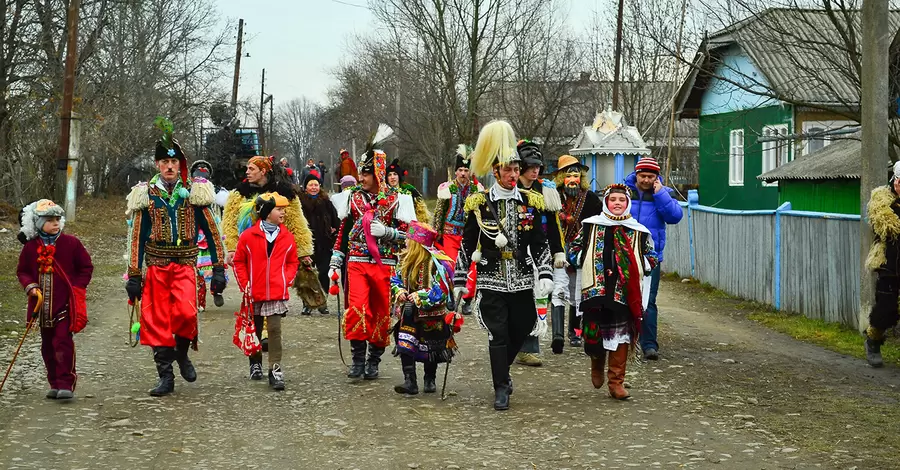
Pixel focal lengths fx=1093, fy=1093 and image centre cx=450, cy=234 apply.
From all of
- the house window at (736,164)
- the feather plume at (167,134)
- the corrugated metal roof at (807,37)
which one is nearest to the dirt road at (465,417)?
the feather plume at (167,134)

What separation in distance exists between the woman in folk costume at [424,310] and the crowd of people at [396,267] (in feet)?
0.04

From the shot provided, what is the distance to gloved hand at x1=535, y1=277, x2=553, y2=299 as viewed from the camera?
818 centimetres

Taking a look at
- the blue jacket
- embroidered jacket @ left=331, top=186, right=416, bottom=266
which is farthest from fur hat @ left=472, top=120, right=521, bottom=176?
the blue jacket

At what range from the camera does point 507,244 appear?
8156 mm

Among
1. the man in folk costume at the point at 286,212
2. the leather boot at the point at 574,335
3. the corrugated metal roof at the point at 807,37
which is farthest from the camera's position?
the corrugated metal roof at the point at 807,37

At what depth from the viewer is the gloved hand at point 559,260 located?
8.25m

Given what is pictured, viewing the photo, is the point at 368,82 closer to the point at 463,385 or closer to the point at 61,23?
the point at 61,23

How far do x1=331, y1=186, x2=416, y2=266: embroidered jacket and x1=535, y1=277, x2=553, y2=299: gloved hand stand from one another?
1443 millimetres

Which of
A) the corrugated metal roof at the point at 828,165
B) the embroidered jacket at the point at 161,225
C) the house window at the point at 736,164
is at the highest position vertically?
the house window at the point at 736,164

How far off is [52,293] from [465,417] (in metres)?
3.23

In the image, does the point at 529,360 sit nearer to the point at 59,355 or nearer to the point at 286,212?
the point at 286,212

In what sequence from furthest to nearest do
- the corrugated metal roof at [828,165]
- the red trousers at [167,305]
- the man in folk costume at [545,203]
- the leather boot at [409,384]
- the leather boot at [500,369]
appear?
the corrugated metal roof at [828,165] < the leather boot at [409,384] < the red trousers at [167,305] < the man in folk costume at [545,203] < the leather boot at [500,369]

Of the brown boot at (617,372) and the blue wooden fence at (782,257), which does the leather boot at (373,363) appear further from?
the blue wooden fence at (782,257)

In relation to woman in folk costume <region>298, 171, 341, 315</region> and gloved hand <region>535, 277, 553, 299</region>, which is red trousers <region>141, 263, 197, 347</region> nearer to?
gloved hand <region>535, 277, 553, 299</region>
